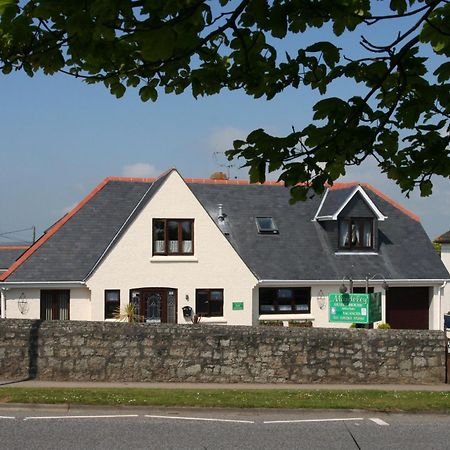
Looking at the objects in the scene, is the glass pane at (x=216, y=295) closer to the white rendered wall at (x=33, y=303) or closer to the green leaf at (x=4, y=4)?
the white rendered wall at (x=33, y=303)

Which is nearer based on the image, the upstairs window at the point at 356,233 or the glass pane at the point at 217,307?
the glass pane at the point at 217,307

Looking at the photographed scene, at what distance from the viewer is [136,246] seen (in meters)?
30.9

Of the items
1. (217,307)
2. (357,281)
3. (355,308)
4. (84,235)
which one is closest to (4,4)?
(355,308)

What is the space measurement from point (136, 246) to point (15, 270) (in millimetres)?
4757

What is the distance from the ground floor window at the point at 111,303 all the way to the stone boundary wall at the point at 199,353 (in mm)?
9035

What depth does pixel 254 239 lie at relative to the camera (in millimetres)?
34594

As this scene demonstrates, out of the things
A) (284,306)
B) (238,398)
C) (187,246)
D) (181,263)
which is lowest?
(238,398)

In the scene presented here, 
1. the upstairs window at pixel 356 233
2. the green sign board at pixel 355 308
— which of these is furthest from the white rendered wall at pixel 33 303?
the upstairs window at pixel 356 233

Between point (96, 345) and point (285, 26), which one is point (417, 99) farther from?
point (96, 345)

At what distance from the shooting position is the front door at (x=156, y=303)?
101 feet

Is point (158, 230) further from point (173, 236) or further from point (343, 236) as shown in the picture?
point (343, 236)

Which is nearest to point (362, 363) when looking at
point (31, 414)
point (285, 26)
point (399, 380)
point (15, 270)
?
point (399, 380)

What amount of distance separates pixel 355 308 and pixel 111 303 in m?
9.84

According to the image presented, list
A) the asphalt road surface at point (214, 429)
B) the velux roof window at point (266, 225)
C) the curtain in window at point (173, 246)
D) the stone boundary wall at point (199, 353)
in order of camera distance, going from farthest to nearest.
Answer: the velux roof window at point (266, 225) < the curtain in window at point (173, 246) < the stone boundary wall at point (199, 353) < the asphalt road surface at point (214, 429)
